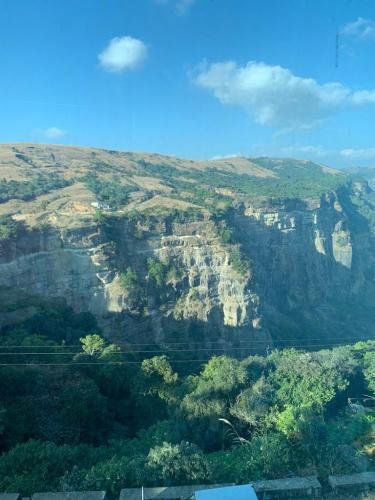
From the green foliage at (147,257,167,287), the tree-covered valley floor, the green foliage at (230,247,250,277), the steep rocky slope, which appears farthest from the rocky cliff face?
the tree-covered valley floor

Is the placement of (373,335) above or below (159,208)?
below

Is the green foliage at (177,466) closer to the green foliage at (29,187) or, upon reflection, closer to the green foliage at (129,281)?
the green foliage at (129,281)

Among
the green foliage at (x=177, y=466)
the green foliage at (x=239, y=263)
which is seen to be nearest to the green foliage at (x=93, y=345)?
the green foliage at (x=177, y=466)

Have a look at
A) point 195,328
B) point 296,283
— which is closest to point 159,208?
point 195,328

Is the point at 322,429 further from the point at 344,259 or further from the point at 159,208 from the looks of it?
the point at 344,259

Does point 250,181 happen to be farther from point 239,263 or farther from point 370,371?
point 370,371

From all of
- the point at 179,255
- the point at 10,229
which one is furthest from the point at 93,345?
the point at 179,255
